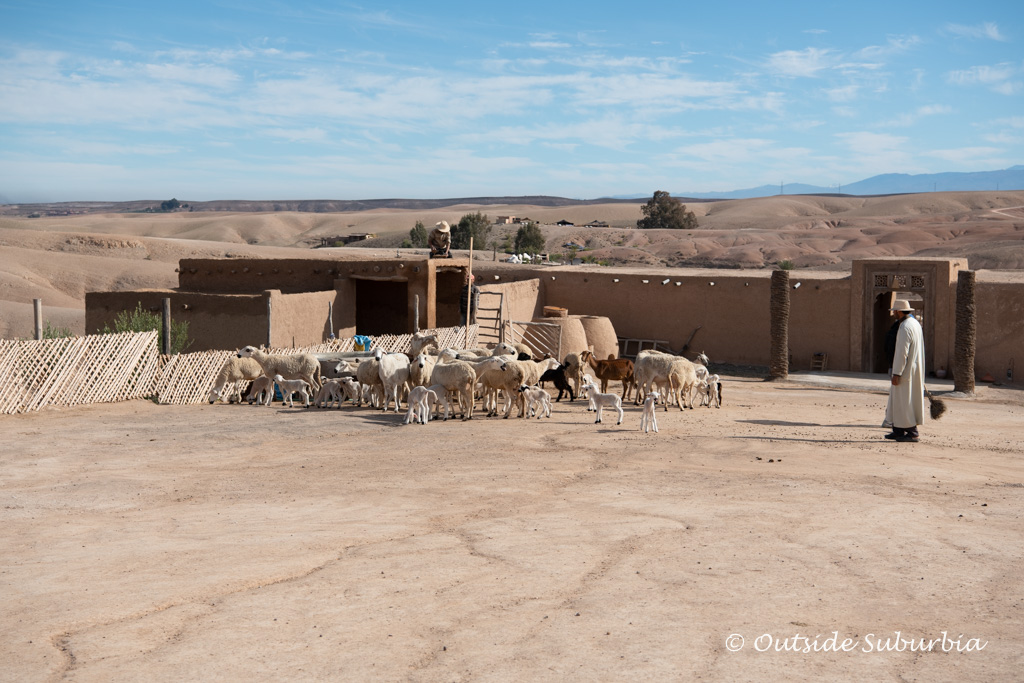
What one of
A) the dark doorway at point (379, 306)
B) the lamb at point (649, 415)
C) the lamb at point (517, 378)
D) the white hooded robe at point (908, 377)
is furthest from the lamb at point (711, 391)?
the dark doorway at point (379, 306)

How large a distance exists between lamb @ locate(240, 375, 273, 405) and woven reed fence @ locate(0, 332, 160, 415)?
167cm

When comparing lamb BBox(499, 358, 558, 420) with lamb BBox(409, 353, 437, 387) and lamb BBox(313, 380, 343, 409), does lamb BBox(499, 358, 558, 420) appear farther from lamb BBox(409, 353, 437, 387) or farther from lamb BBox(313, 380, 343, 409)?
lamb BBox(313, 380, 343, 409)

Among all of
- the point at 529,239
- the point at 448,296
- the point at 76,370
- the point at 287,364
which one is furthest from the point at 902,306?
the point at 529,239

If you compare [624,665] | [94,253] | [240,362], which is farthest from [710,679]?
[94,253]

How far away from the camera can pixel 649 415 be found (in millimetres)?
13406

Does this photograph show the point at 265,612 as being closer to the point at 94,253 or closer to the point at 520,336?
the point at 520,336

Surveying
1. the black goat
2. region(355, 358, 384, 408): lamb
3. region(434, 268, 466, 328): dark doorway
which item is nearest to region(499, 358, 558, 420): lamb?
the black goat

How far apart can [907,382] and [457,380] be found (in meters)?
6.18

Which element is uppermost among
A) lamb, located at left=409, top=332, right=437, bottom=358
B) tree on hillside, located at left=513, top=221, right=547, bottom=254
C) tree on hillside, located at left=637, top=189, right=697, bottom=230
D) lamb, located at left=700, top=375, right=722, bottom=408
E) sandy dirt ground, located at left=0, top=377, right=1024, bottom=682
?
tree on hillside, located at left=637, top=189, right=697, bottom=230

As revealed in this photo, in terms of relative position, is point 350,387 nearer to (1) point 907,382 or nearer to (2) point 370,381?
(2) point 370,381

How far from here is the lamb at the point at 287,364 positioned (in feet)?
52.6

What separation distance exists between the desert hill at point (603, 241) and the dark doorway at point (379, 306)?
36.1 feet

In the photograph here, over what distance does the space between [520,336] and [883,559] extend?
14.6 metres

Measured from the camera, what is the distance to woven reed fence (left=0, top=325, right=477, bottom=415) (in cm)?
1445
